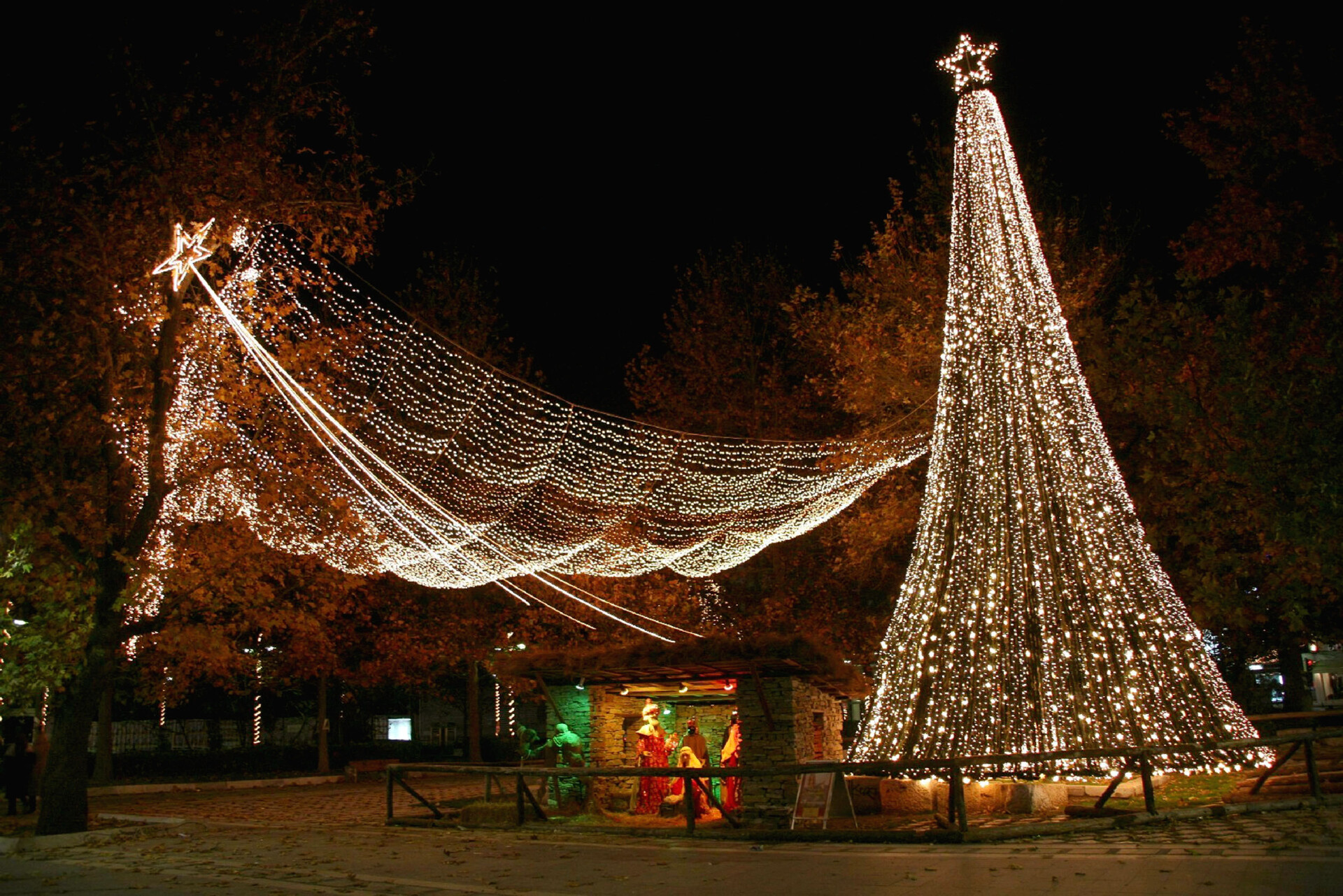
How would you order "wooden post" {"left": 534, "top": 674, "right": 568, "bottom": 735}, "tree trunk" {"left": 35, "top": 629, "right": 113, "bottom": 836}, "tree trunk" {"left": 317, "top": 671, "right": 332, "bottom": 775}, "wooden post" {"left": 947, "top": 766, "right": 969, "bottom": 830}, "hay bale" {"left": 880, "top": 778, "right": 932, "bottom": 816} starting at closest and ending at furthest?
"wooden post" {"left": 947, "top": 766, "right": 969, "bottom": 830}
"tree trunk" {"left": 35, "top": 629, "right": 113, "bottom": 836}
"hay bale" {"left": 880, "top": 778, "right": 932, "bottom": 816}
"wooden post" {"left": 534, "top": 674, "right": 568, "bottom": 735}
"tree trunk" {"left": 317, "top": 671, "right": 332, "bottom": 775}

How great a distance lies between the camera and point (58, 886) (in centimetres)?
849

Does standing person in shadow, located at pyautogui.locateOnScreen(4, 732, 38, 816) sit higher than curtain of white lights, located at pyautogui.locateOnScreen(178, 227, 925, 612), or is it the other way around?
curtain of white lights, located at pyautogui.locateOnScreen(178, 227, 925, 612)

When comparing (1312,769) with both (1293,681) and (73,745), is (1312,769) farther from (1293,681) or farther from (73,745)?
(1293,681)

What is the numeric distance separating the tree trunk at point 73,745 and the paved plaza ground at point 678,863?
3.69 feet

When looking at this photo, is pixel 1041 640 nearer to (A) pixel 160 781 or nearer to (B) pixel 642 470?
(B) pixel 642 470

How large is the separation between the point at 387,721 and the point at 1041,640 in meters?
31.0

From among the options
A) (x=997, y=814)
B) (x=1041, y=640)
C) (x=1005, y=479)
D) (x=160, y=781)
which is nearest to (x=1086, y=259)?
(x=1005, y=479)

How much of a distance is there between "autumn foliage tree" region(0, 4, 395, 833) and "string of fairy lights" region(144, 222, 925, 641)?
0.56 meters

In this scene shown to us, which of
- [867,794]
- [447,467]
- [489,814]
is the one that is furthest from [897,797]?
[447,467]

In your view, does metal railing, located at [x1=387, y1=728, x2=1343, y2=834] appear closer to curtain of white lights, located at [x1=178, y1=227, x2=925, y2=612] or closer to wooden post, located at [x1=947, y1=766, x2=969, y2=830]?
wooden post, located at [x1=947, y1=766, x2=969, y2=830]

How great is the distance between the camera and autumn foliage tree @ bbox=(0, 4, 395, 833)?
12.6m

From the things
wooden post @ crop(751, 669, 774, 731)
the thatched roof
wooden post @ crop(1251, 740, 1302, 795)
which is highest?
the thatched roof

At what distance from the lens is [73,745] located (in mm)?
13117

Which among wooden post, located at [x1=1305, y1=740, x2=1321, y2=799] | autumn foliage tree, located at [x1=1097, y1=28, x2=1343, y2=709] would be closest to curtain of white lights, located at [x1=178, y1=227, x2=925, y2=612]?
autumn foliage tree, located at [x1=1097, y1=28, x2=1343, y2=709]
